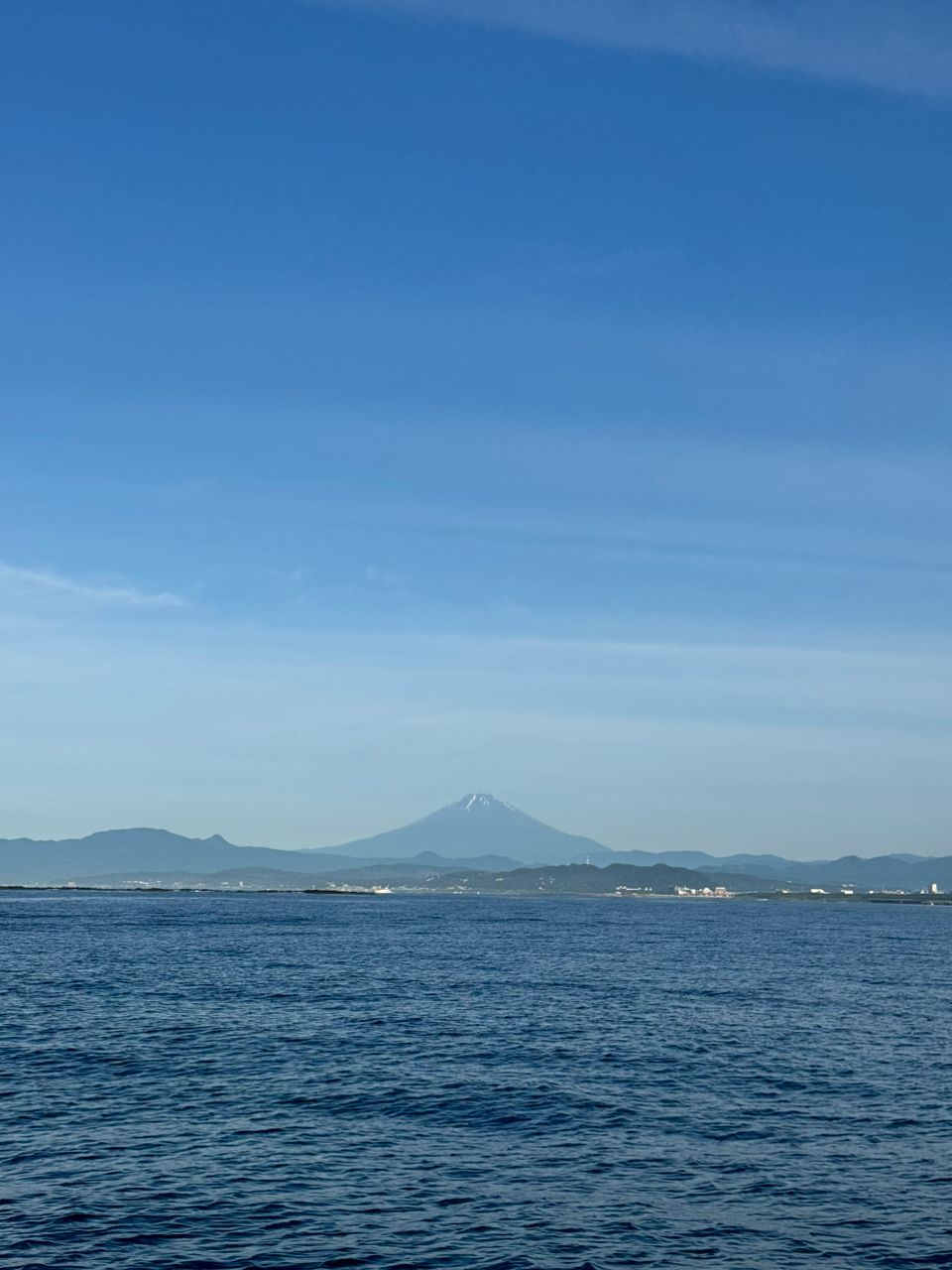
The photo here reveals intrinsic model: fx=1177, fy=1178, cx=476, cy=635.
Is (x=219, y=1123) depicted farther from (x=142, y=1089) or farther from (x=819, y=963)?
(x=819, y=963)

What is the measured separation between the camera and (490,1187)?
37344mm

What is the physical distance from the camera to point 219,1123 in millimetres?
44750

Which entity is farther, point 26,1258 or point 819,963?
point 819,963

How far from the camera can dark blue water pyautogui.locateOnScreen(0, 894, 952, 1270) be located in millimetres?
32812

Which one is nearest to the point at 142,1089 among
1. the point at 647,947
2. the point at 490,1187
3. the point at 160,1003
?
the point at 490,1187

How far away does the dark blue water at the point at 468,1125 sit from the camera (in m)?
32.8

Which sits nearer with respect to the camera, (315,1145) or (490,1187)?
(490,1187)

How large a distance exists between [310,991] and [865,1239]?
59592mm

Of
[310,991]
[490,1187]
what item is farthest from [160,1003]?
[490,1187]

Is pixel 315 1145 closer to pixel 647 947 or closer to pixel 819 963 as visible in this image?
pixel 819 963

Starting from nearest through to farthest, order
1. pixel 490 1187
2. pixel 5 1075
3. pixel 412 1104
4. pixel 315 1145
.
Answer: pixel 490 1187 < pixel 315 1145 < pixel 412 1104 < pixel 5 1075

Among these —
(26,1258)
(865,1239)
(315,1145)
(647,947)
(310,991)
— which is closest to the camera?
(26,1258)

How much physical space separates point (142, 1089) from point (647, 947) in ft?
347

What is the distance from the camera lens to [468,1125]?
1778 inches
